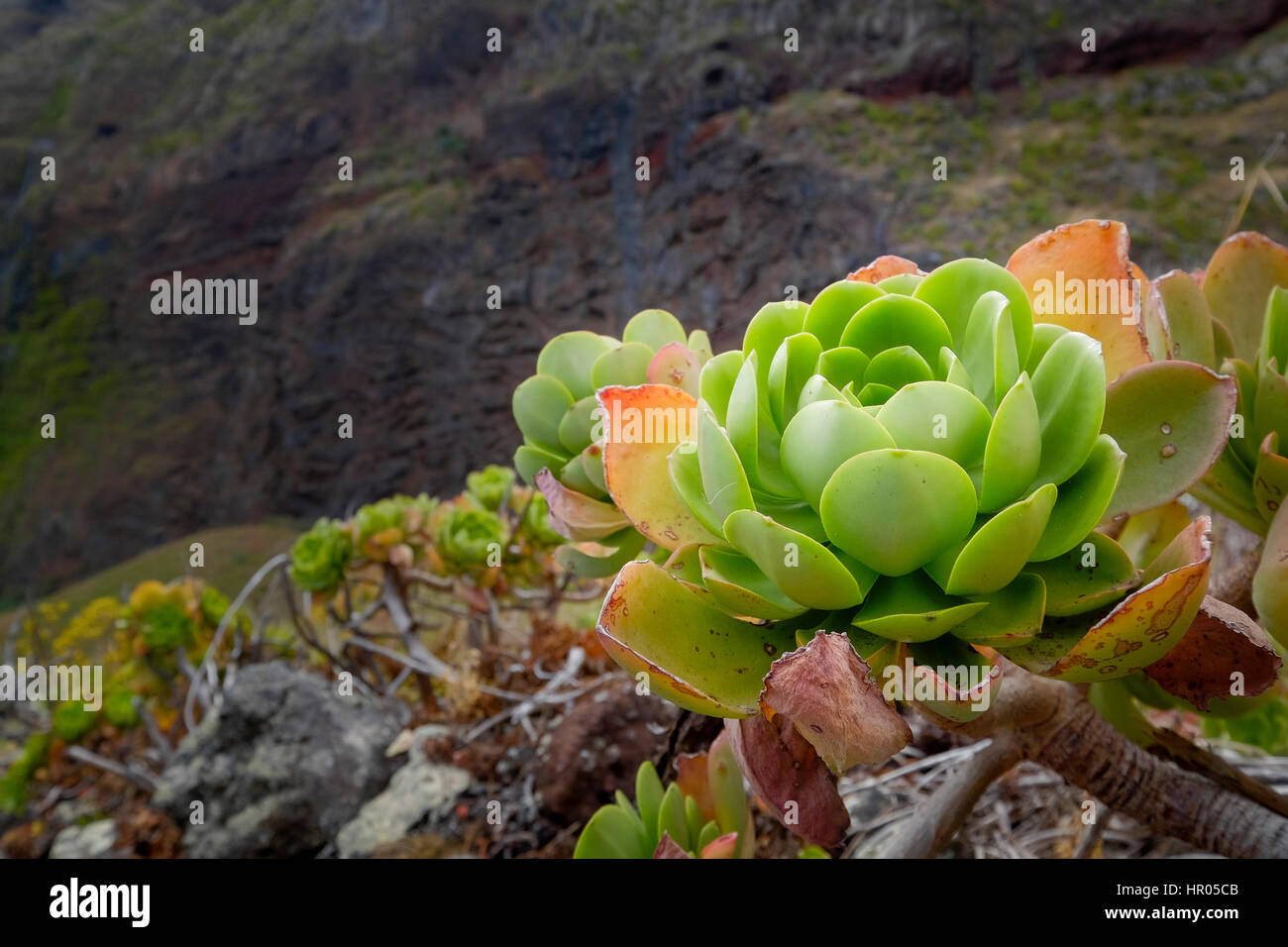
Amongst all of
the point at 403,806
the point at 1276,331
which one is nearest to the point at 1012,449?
the point at 1276,331

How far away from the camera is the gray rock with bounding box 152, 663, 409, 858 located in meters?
1.14

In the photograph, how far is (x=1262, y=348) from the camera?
0.45 meters

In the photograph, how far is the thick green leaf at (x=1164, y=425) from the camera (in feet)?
1.16

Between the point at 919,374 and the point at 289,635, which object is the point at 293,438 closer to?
the point at 289,635

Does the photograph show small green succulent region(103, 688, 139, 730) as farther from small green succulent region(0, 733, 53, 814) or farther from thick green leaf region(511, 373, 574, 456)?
thick green leaf region(511, 373, 574, 456)

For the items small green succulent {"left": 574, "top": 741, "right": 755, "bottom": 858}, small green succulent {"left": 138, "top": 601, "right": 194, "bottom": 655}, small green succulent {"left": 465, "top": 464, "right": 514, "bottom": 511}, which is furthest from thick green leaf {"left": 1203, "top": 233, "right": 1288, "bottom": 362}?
small green succulent {"left": 138, "top": 601, "right": 194, "bottom": 655}

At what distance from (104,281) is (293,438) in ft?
17.8

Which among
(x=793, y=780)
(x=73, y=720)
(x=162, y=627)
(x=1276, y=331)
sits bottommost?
(x=73, y=720)

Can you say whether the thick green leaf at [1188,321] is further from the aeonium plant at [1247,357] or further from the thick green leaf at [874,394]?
the thick green leaf at [874,394]

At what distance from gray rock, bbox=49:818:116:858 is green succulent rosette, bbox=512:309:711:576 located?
127cm

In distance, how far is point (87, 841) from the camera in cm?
143

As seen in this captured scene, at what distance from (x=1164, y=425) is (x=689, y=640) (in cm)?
23

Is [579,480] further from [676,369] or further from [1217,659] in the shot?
[1217,659]

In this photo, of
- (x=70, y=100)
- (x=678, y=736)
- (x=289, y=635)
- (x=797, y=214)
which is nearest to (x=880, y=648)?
(x=678, y=736)
